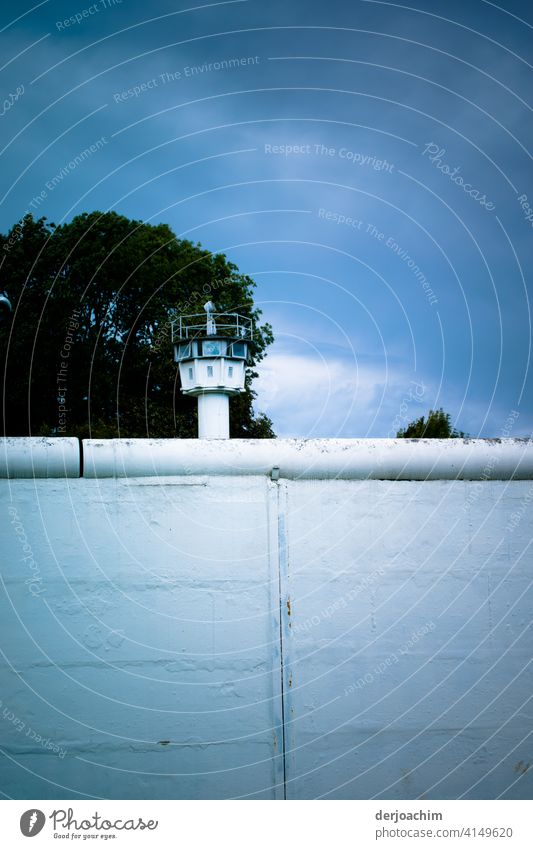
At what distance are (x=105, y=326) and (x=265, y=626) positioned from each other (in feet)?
84.1

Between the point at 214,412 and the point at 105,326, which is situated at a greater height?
the point at 105,326

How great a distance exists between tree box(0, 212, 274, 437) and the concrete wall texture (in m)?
22.6

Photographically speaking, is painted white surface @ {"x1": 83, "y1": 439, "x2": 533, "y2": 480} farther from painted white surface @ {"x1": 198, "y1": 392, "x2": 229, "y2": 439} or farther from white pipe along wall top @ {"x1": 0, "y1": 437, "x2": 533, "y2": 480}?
painted white surface @ {"x1": 198, "y1": 392, "x2": 229, "y2": 439}

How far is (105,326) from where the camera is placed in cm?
2895

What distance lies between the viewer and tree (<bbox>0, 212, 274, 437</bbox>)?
93.1ft

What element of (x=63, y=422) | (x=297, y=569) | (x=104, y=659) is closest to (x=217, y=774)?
(x=104, y=659)

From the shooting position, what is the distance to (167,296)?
96.8ft

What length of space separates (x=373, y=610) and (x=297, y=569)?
495 mm

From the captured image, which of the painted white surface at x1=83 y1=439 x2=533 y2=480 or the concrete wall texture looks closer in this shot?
the concrete wall texture

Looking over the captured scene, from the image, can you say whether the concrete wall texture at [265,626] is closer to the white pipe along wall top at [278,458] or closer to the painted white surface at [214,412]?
the white pipe along wall top at [278,458]

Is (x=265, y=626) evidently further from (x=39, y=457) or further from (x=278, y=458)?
(x=39, y=457)

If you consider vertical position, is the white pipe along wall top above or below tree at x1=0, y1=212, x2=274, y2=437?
below

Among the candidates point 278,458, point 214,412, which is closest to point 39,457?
point 278,458

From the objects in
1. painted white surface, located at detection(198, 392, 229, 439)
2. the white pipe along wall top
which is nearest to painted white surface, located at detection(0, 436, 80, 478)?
the white pipe along wall top
